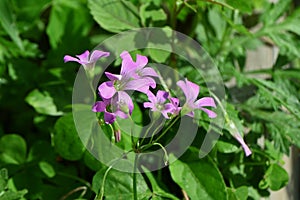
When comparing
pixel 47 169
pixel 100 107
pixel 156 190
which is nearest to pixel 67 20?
pixel 47 169

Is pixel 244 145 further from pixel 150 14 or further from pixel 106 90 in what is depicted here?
pixel 150 14

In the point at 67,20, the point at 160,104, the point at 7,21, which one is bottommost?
the point at 67,20

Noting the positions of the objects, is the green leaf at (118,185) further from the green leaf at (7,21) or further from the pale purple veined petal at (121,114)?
the green leaf at (7,21)

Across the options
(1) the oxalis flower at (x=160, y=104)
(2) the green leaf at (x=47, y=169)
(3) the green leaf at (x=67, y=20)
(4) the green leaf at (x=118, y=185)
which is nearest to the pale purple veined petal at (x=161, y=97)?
(1) the oxalis flower at (x=160, y=104)

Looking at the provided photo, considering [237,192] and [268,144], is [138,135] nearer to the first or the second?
[237,192]

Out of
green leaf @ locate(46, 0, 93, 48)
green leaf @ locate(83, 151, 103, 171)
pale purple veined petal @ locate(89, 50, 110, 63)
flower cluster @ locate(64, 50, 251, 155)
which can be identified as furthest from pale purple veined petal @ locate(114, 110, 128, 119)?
green leaf @ locate(46, 0, 93, 48)

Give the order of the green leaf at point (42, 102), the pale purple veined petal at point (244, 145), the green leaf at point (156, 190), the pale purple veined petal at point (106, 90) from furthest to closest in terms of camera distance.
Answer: the green leaf at point (42, 102) → the green leaf at point (156, 190) → the pale purple veined petal at point (244, 145) → the pale purple veined petal at point (106, 90)
